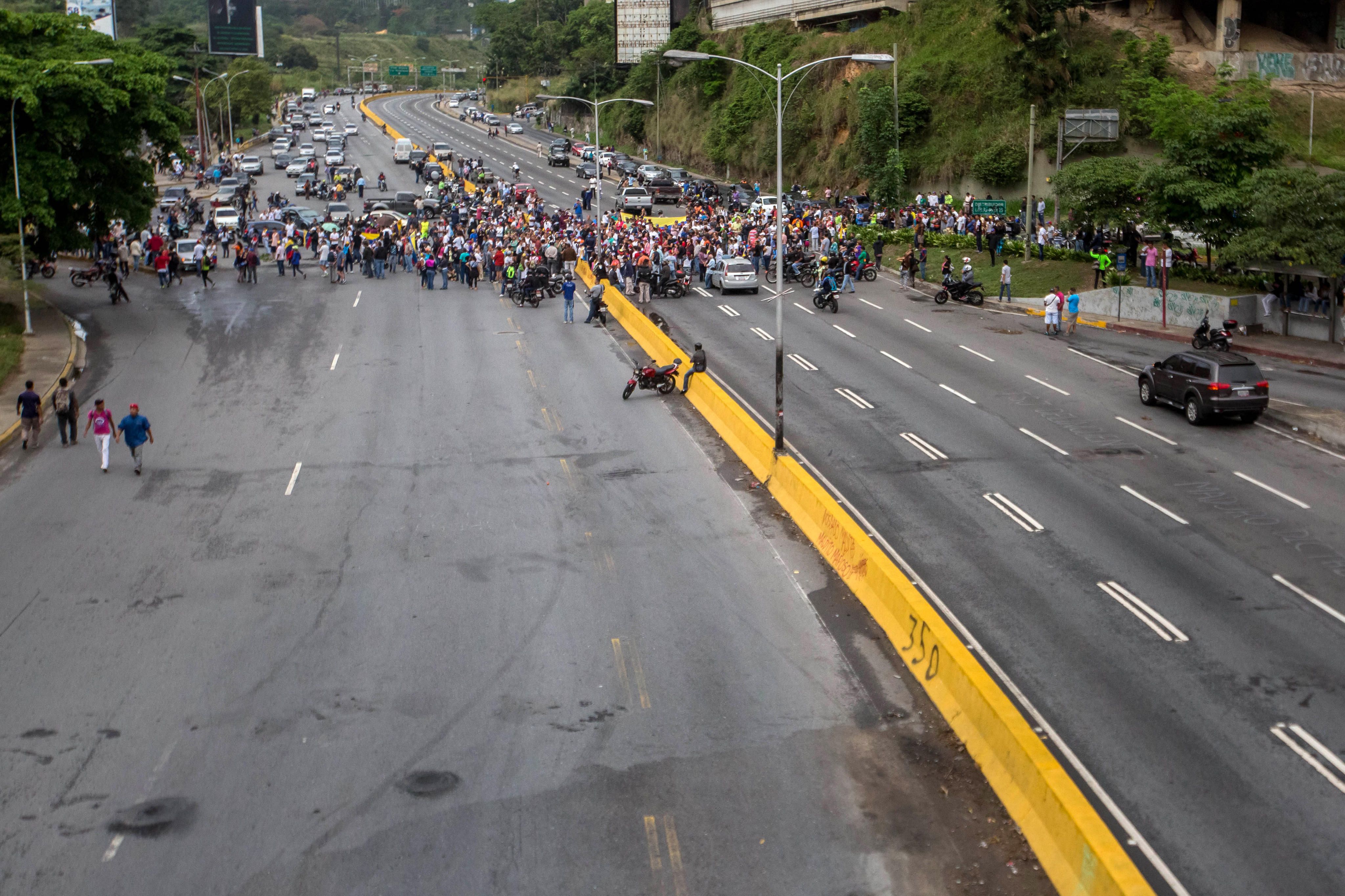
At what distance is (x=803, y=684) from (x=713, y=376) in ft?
56.4

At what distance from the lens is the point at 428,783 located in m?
13.0

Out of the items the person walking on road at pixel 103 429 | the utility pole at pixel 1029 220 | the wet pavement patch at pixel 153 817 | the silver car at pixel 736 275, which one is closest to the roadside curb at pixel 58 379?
the person walking on road at pixel 103 429

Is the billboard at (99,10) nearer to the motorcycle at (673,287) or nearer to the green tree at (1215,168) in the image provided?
the motorcycle at (673,287)

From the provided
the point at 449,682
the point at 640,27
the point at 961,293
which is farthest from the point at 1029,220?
the point at 640,27

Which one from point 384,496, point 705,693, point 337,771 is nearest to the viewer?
point 337,771

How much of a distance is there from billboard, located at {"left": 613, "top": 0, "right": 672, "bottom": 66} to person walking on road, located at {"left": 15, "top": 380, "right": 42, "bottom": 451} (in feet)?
316

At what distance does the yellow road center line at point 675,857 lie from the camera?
11.2m

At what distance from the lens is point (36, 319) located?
39781 millimetres

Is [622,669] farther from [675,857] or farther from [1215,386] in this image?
[1215,386]

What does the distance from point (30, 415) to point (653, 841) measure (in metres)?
19.9

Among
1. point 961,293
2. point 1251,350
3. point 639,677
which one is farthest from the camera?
point 961,293

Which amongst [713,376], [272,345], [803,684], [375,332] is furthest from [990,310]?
[803,684]

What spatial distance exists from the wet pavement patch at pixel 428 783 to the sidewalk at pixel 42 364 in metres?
18.4

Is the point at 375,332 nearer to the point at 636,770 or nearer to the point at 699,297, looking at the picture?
the point at 699,297
